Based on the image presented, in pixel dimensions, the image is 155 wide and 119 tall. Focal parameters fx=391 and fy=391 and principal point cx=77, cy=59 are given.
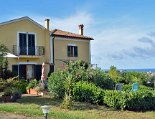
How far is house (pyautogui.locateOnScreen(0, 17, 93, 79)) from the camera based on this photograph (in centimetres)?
3991

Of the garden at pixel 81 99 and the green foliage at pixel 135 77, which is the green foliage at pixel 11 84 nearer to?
the garden at pixel 81 99

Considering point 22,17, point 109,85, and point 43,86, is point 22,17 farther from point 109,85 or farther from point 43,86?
point 109,85

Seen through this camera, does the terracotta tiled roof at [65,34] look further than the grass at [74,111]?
Yes

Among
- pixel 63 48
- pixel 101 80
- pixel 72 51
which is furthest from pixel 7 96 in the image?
pixel 72 51

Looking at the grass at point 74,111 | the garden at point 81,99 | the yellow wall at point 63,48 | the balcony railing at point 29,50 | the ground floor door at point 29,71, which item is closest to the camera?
the grass at point 74,111

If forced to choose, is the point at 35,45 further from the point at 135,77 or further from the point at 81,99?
the point at 81,99

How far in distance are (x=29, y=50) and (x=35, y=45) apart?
113 centimetres

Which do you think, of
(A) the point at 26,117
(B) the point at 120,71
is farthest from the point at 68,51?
(A) the point at 26,117

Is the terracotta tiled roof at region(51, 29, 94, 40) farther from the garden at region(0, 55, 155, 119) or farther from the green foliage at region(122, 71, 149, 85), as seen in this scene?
the garden at region(0, 55, 155, 119)

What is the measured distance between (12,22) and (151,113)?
23.3 metres

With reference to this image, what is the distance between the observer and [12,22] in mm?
40250

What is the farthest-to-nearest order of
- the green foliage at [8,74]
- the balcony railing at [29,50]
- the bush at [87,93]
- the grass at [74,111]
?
1. the balcony railing at [29,50]
2. the green foliage at [8,74]
3. the bush at [87,93]
4. the grass at [74,111]

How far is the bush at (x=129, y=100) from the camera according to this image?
21.3m

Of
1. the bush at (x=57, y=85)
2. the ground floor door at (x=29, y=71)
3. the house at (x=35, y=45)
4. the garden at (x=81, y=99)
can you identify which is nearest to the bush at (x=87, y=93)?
the garden at (x=81, y=99)
